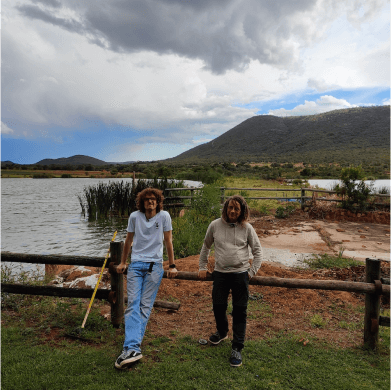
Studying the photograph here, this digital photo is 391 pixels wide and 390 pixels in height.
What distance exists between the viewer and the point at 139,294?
10.1ft

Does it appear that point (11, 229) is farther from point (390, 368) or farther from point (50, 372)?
point (390, 368)

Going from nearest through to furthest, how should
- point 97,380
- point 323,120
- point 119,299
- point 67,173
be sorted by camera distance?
1. point 97,380
2. point 119,299
3. point 67,173
4. point 323,120

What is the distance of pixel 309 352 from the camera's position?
311 cm

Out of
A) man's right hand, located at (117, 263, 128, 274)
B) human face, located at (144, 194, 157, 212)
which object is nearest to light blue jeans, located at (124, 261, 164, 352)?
man's right hand, located at (117, 263, 128, 274)

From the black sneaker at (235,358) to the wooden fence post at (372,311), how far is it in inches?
58.5

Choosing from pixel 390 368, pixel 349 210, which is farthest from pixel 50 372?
pixel 349 210

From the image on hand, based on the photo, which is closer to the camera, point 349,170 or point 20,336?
point 20,336

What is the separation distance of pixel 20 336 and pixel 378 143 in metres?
75.1

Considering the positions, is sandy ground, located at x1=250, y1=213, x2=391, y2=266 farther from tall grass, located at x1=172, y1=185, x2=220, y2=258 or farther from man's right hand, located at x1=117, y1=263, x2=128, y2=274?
man's right hand, located at x1=117, y1=263, x2=128, y2=274

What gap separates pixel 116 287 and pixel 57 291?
75cm

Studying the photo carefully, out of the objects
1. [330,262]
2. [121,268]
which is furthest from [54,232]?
[330,262]

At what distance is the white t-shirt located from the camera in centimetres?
313

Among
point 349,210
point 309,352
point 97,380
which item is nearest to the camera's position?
point 97,380

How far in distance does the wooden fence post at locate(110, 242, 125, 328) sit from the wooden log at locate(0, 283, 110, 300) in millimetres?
103
